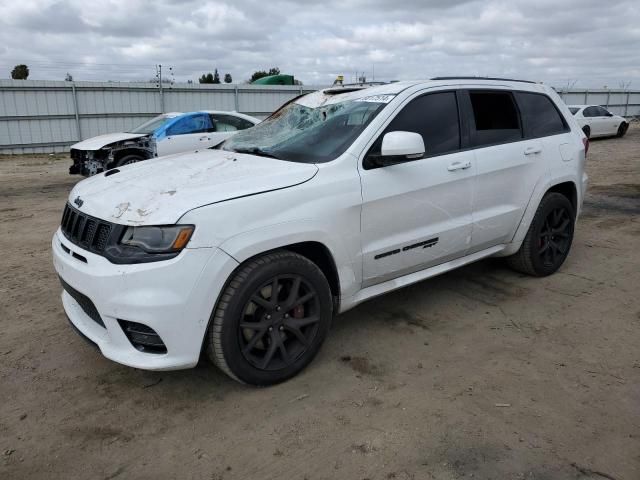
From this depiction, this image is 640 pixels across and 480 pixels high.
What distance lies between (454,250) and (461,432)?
159cm

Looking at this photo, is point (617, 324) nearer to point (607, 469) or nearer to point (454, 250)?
point (454, 250)

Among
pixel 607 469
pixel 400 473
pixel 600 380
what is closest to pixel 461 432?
pixel 400 473

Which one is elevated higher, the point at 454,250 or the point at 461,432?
the point at 454,250

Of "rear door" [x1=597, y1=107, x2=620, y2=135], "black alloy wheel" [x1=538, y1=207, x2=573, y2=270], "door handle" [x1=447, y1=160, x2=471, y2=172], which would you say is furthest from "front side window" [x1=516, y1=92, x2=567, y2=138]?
"rear door" [x1=597, y1=107, x2=620, y2=135]

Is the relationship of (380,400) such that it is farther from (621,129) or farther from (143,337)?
(621,129)

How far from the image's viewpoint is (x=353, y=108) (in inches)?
144

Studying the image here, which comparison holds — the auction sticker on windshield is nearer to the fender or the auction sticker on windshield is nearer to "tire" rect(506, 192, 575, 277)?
the fender

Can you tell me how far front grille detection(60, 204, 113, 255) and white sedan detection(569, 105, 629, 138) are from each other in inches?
771

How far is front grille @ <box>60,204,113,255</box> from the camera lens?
279 cm

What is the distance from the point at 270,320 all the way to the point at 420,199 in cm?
135

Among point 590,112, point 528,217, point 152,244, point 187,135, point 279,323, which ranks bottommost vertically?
point 279,323

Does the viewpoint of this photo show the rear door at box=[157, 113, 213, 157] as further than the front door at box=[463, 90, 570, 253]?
Yes

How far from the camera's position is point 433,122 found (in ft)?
12.4

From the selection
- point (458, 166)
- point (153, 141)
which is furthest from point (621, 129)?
point (458, 166)
